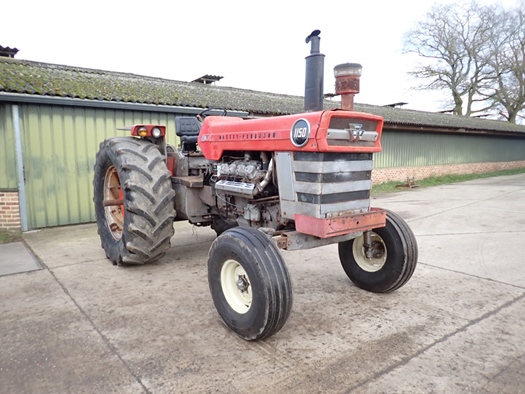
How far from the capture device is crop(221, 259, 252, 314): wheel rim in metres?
2.57

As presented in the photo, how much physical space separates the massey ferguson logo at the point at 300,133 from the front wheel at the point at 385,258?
45.8 inches

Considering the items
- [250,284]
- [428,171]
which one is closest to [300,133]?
[250,284]

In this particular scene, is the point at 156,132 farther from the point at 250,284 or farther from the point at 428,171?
the point at 428,171

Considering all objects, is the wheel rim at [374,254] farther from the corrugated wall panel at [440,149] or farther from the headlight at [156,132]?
the corrugated wall panel at [440,149]

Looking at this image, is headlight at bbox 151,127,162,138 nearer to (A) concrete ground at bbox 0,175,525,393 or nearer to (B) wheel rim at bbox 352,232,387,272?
(A) concrete ground at bbox 0,175,525,393

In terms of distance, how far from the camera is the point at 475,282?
3.54m

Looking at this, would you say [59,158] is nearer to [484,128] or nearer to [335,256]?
[335,256]

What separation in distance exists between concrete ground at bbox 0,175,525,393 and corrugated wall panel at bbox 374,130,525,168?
9334mm

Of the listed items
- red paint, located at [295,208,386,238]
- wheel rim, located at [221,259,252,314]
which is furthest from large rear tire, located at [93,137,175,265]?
red paint, located at [295,208,386,238]

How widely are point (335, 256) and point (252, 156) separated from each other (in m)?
1.99

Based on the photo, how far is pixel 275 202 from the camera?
3053 mm

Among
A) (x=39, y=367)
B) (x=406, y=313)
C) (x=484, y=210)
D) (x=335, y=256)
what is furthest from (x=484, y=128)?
(x=39, y=367)

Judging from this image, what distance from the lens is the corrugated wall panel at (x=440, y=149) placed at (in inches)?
524

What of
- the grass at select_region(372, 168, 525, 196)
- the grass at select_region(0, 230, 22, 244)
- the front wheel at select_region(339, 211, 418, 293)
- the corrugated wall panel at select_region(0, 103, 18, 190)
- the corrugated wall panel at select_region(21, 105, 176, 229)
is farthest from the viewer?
the grass at select_region(372, 168, 525, 196)
